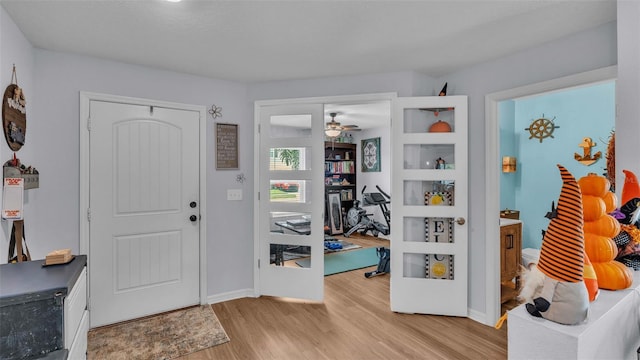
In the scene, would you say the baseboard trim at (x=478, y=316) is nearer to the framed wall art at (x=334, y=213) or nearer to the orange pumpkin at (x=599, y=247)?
the orange pumpkin at (x=599, y=247)

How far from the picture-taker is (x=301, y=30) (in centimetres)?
215

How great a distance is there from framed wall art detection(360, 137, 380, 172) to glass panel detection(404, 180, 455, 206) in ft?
12.3

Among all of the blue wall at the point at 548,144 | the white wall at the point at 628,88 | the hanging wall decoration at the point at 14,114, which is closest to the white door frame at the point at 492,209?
the white wall at the point at 628,88

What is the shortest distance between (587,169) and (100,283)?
5282mm

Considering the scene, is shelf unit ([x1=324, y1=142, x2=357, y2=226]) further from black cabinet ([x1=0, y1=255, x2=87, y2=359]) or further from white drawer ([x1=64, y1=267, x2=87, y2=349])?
black cabinet ([x1=0, y1=255, x2=87, y2=359])

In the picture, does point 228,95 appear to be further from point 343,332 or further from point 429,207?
point 343,332

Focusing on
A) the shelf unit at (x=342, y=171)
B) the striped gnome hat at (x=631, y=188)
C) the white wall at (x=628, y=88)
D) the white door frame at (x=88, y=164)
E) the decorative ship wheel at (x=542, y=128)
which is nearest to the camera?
the striped gnome hat at (x=631, y=188)

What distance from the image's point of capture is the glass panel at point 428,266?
2957mm

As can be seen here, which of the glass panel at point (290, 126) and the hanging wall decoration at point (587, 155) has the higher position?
the glass panel at point (290, 126)

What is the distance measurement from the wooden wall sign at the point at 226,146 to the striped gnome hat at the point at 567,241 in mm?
2874

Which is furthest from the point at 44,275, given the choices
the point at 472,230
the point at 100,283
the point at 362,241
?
the point at 362,241

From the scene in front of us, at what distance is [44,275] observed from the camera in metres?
1.30

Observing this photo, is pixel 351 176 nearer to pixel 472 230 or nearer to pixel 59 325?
pixel 472 230

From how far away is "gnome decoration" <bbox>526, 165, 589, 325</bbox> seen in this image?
842 mm
